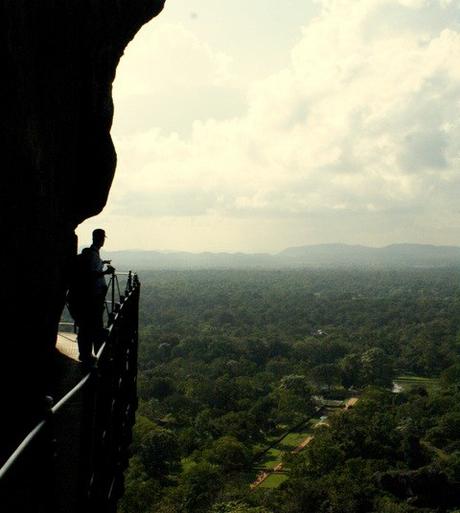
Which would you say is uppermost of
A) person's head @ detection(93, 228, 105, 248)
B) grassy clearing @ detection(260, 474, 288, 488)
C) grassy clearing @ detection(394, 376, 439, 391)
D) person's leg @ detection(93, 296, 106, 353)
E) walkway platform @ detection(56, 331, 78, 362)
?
person's head @ detection(93, 228, 105, 248)

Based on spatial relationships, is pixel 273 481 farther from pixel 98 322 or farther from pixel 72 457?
pixel 72 457

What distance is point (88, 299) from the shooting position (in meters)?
6.61

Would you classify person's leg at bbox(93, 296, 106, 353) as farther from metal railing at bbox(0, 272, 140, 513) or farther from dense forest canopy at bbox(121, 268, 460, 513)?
dense forest canopy at bbox(121, 268, 460, 513)

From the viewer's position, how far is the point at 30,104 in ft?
17.0

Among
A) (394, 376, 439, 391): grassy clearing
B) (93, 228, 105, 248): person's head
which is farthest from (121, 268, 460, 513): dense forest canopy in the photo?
(93, 228, 105, 248): person's head

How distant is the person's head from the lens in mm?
7410

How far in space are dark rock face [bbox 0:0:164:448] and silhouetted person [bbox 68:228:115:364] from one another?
28cm

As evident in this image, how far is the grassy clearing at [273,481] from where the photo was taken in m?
37.1

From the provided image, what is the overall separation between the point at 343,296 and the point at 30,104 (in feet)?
572

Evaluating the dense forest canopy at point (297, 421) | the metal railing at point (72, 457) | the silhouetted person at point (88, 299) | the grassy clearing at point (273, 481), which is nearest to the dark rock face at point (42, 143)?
the silhouetted person at point (88, 299)

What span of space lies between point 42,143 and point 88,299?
2.02 m

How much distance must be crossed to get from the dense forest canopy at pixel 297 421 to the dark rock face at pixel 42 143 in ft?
82.7

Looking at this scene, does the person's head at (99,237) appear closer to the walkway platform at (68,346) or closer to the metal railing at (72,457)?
the metal railing at (72,457)

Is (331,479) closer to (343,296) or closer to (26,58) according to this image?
(26,58)
